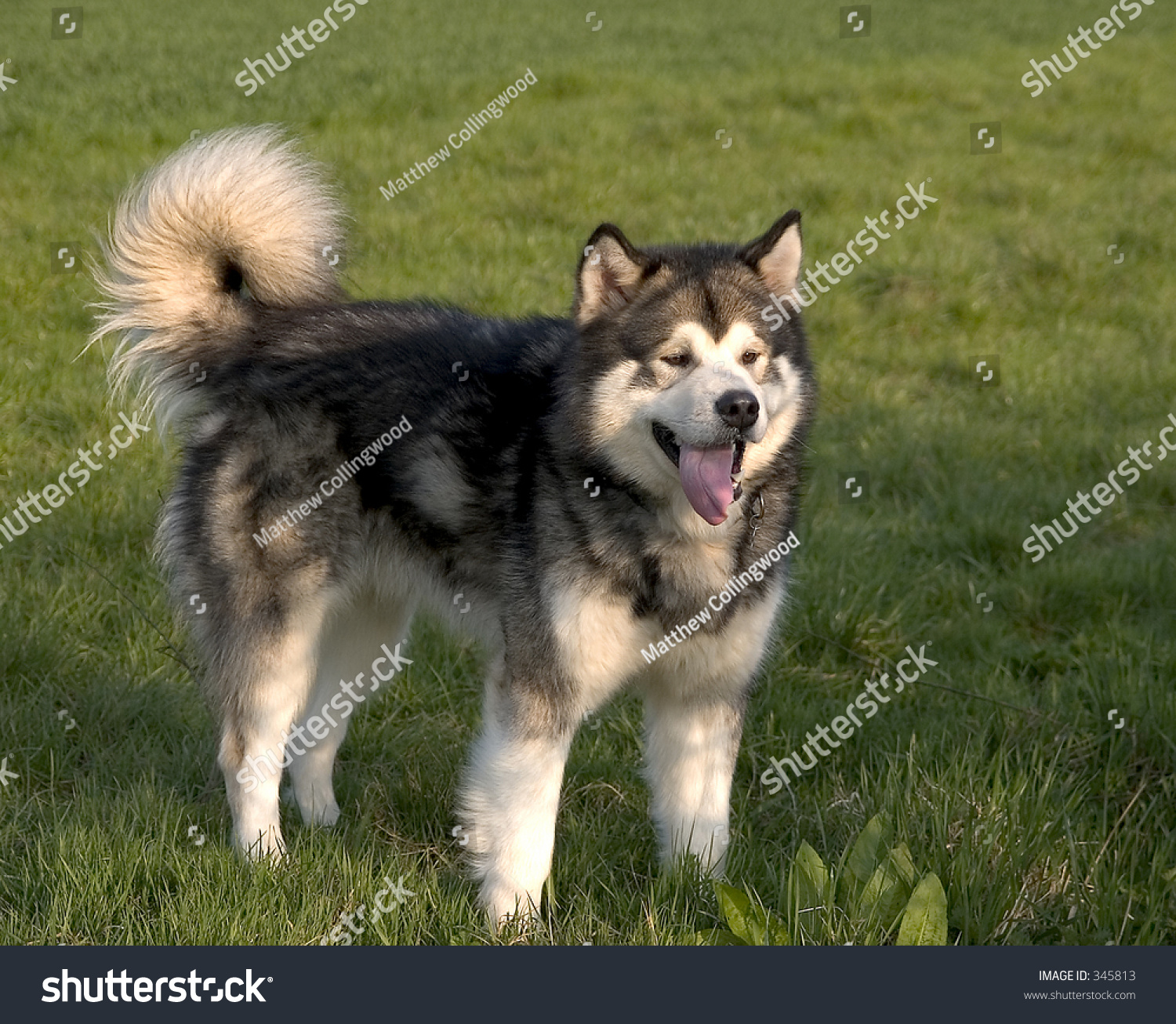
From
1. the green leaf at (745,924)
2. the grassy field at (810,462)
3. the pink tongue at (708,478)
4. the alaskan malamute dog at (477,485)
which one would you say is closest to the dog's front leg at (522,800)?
the alaskan malamute dog at (477,485)

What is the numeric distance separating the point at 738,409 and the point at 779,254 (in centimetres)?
68

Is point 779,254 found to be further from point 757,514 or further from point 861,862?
point 861,862

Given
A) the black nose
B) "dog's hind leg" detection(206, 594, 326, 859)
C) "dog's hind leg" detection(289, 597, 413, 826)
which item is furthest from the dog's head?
"dog's hind leg" detection(289, 597, 413, 826)

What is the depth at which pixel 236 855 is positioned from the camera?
12.3 ft

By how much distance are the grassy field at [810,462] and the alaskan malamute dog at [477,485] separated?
0.32 meters

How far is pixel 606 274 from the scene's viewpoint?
3529 mm

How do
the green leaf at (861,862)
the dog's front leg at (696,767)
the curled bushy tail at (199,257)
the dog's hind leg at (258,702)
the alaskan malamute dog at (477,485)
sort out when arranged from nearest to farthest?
the green leaf at (861,862), the alaskan malamute dog at (477,485), the dog's front leg at (696,767), the dog's hind leg at (258,702), the curled bushy tail at (199,257)

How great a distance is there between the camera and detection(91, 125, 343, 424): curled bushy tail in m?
4.15

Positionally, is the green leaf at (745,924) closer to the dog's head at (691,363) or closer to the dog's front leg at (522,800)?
the dog's front leg at (522,800)

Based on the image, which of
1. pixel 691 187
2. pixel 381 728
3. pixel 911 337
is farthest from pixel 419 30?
pixel 381 728

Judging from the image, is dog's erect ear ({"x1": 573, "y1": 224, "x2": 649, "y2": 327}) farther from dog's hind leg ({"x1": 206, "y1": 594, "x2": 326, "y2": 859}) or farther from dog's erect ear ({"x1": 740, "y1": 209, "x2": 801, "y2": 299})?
dog's hind leg ({"x1": 206, "y1": 594, "x2": 326, "y2": 859})

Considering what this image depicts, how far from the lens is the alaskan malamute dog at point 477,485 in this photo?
3.44 metres

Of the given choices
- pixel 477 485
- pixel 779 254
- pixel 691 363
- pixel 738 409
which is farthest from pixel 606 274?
pixel 477 485

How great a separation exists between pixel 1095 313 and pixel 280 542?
23.3 feet
